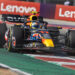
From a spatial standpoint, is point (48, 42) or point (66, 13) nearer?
point (48, 42)

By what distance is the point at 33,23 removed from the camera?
36.0ft

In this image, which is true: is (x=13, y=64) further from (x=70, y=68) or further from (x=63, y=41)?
(x=63, y=41)

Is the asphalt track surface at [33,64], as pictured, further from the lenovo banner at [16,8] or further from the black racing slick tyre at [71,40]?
the lenovo banner at [16,8]

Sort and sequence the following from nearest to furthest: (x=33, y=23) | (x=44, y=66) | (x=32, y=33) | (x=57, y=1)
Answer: (x=44, y=66) → (x=32, y=33) → (x=33, y=23) → (x=57, y=1)

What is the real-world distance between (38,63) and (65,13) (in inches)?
713

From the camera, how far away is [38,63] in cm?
802

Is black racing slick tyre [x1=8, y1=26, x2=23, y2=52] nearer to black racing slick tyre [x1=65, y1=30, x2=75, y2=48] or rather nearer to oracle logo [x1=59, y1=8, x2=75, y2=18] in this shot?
black racing slick tyre [x1=65, y1=30, x2=75, y2=48]

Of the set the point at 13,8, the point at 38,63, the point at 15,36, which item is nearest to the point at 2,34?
the point at 15,36

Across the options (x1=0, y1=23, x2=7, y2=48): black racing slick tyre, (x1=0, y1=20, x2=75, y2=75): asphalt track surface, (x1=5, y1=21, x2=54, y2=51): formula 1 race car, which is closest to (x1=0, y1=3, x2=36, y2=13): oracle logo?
(x1=0, y1=23, x2=7, y2=48): black racing slick tyre

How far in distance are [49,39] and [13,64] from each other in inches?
94.0

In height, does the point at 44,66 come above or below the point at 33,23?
below

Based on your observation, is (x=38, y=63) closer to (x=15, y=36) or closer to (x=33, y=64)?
(x=33, y=64)

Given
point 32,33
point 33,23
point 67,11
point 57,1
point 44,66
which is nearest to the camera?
point 44,66

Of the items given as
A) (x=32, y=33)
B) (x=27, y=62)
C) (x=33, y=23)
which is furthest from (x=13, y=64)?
(x=33, y=23)
